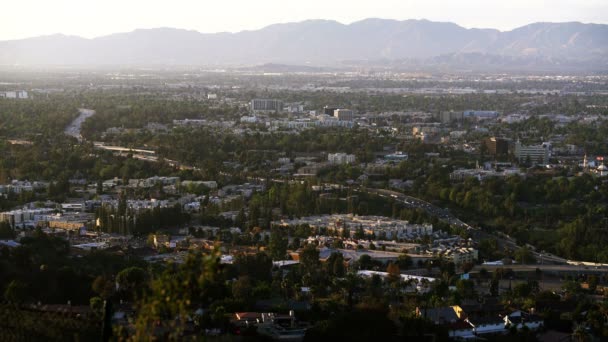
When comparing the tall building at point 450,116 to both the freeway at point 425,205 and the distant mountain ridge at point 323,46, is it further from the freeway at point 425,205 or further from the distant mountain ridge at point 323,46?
the distant mountain ridge at point 323,46

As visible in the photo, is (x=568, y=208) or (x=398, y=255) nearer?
(x=398, y=255)

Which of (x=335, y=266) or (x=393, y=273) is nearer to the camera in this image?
(x=393, y=273)

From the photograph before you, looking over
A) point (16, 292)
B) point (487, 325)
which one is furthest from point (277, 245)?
point (16, 292)

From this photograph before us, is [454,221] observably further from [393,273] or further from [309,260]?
[393,273]

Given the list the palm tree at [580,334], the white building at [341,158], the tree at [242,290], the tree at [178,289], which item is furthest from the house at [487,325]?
the white building at [341,158]

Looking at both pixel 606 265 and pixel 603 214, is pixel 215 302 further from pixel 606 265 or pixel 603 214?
pixel 603 214

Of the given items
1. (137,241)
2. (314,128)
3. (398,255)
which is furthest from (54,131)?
(398,255)

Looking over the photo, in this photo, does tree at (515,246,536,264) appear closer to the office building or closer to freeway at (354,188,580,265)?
freeway at (354,188,580,265)
